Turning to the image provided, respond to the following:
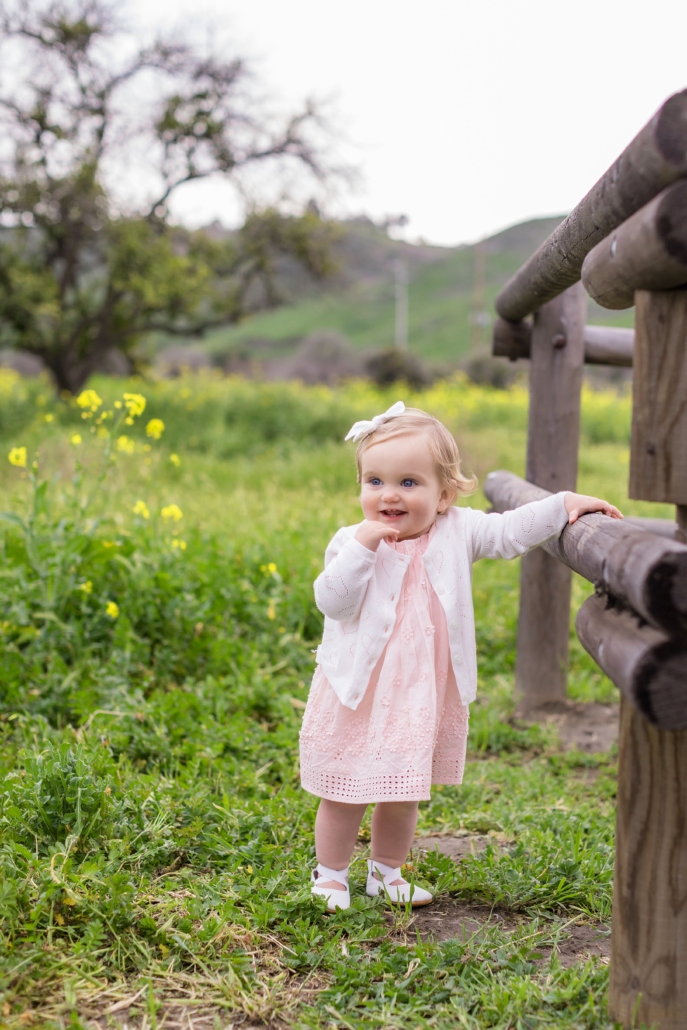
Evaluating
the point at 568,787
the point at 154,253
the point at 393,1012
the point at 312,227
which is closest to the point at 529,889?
the point at 393,1012

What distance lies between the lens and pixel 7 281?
9992 mm

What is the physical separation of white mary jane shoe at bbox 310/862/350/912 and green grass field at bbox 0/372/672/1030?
0.04m

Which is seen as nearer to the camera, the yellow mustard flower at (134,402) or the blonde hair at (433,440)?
the blonde hair at (433,440)

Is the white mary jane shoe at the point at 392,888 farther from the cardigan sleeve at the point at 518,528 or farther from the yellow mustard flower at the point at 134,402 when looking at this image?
the yellow mustard flower at the point at 134,402

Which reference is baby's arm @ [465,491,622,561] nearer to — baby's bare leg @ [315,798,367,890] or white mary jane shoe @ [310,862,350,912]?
baby's bare leg @ [315,798,367,890]

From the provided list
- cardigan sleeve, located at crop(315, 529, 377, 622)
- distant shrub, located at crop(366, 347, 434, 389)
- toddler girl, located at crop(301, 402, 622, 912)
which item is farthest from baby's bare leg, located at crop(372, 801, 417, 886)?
distant shrub, located at crop(366, 347, 434, 389)

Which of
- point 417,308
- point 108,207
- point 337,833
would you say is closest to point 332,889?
point 337,833

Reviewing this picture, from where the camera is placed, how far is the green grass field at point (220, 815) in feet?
5.42

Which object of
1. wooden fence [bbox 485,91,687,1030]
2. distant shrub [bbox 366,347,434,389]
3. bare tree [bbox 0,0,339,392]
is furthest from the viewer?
distant shrub [bbox 366,347,434,389]

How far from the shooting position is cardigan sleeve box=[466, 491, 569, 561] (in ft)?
6.06

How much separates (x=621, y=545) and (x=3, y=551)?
323cm

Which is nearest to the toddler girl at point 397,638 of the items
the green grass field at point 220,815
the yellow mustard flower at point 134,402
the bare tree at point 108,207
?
the green grass field at point 220,815

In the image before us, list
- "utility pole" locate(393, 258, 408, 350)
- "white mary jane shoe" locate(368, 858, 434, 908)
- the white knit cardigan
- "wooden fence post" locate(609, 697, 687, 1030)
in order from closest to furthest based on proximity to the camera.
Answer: "wooden fence post" locate(609, 697, 687, 1030)
the white knit cardigan
"white mary jane shoe" locate(368, 858, 434, 908)
"utility pole" locate(393, 258, 408, 350)

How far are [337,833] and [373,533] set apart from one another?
2.66 ft
